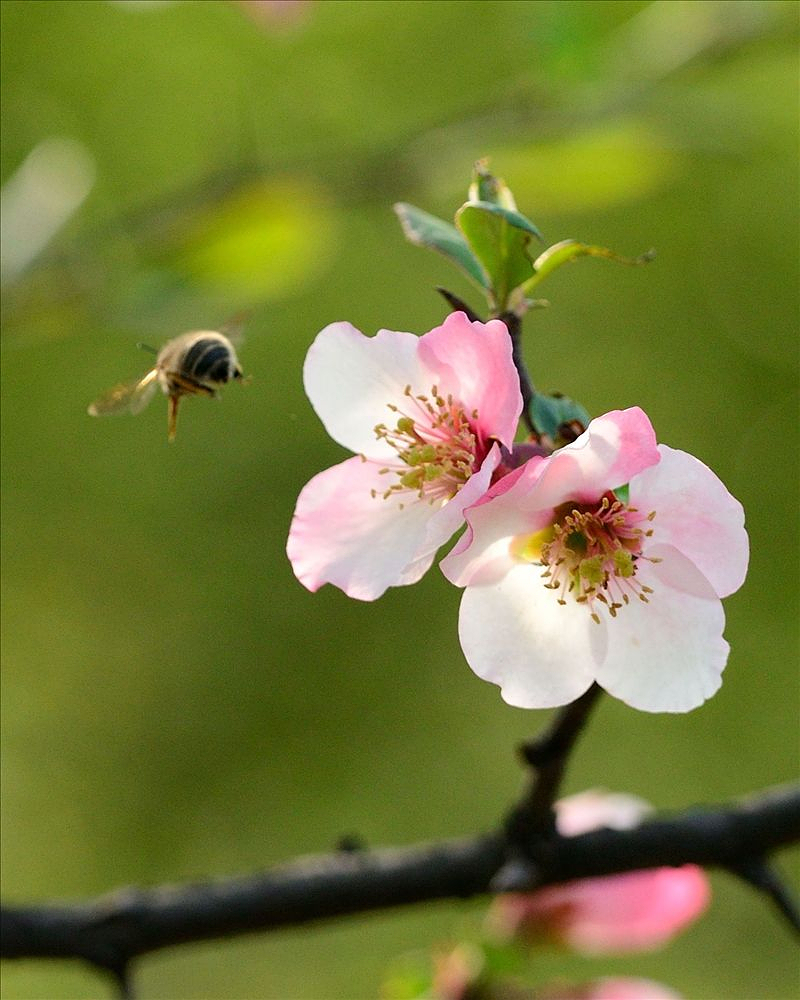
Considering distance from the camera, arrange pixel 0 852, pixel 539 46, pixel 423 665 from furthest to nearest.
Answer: pixel 423 665, pixel 0 852, pixel 539 46

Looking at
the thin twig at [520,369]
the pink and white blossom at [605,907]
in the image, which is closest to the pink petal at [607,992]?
the pink and white blossom at [605,907]

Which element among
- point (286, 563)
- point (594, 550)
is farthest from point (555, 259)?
point (286, 563)

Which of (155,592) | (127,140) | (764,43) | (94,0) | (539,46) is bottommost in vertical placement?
(155,592)

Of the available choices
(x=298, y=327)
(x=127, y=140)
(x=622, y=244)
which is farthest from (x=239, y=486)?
(x=622, y=244)

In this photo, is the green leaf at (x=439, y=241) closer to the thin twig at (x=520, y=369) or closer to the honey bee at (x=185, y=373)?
the thin twig at (x=520, y=369)

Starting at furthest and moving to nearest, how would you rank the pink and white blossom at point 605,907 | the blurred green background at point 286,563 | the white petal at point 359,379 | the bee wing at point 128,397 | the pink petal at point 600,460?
the blurred green background at point 286,563 < the pink and white blossom at point 605,907 < the bee wing at point 128,397 < the white petal at point 359,379 < the pink petal at point 600,460

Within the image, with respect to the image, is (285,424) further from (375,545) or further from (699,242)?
(375,545)

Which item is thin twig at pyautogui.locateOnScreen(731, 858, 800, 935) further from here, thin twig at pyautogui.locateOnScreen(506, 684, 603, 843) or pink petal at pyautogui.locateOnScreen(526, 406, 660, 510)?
pink petal at pyautogui.locateOnScreen(526, 406, 660, 510)
